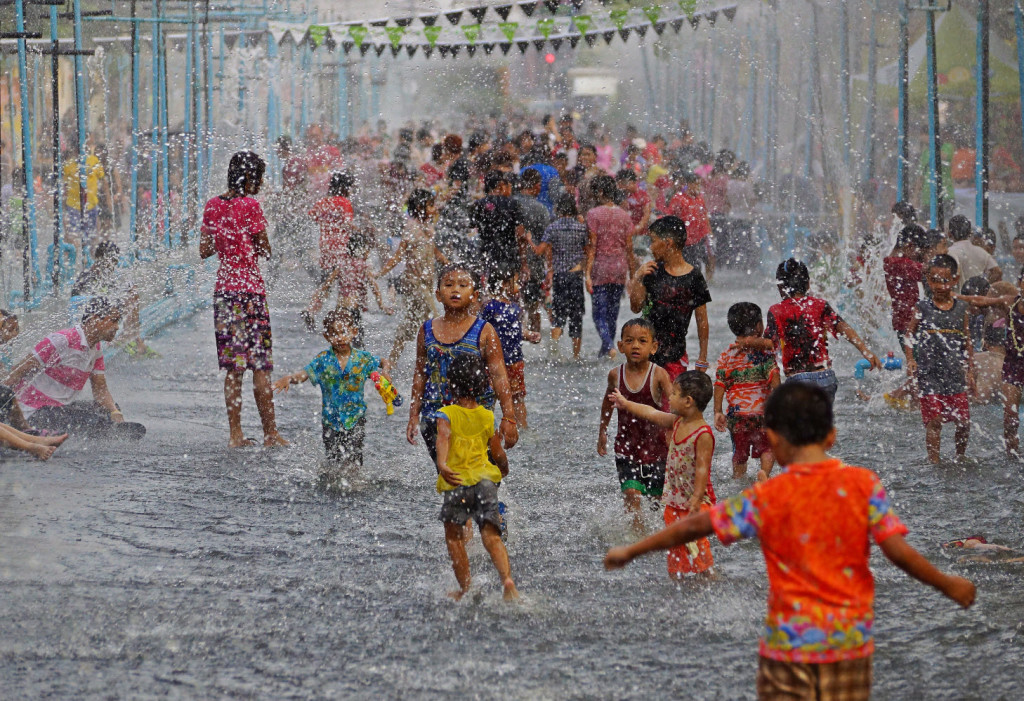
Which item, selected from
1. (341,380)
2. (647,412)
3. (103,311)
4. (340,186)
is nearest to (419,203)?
(340,186)

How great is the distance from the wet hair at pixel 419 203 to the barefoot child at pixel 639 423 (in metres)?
4.90

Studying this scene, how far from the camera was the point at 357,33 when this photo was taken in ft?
70.5

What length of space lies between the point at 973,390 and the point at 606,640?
5.38m

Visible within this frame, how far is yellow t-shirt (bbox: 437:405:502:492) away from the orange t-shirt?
2226 millimetres

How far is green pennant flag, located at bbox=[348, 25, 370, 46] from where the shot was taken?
69.6 ft

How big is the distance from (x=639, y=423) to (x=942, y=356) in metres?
2.68

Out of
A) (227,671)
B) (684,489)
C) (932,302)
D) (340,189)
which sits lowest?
(227,671)

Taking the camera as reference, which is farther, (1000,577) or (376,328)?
(376,328)

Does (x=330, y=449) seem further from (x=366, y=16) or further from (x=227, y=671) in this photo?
(x=366, y=16)

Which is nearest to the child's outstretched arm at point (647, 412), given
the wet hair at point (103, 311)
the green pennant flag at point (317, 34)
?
the wet hair at point (103, 311)

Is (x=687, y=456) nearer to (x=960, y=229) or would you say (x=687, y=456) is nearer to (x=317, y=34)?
(x=960, y=229)

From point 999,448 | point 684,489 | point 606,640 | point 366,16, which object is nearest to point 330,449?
point 684,489

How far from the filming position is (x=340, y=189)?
499 inches

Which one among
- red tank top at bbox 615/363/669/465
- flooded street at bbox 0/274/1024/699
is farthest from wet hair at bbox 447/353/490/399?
red tank top at bbox 615/363/669/465
